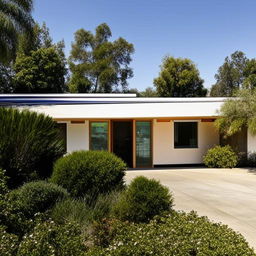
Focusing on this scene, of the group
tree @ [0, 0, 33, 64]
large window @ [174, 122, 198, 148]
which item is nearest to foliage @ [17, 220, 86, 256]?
large window @ [174, 122, 198, 148]

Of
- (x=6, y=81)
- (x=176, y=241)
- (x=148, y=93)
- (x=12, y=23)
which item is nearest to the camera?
(x=176, y=241)

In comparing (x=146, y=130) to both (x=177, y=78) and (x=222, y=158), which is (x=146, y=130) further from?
(x=177, y=78)

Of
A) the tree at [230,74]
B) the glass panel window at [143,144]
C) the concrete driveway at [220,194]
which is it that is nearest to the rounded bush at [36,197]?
the concrete driveway at [220,194]

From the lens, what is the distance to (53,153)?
8.79 m

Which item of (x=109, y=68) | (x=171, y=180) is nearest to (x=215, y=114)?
(x=171, y=180)

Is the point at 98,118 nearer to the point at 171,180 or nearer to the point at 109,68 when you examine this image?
the point at 171,180

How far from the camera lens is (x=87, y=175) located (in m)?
6.93

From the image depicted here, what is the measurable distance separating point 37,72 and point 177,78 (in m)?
15.6

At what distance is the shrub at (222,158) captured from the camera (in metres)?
15.9

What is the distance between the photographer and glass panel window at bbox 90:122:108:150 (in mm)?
16406

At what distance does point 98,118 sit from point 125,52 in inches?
1154

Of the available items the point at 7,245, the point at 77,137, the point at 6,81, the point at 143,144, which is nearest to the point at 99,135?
the point at 77,137

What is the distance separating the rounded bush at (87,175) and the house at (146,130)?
8.54 m

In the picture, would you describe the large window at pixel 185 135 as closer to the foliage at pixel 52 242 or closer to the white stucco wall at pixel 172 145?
the white stucco wall at pixel 172 145
